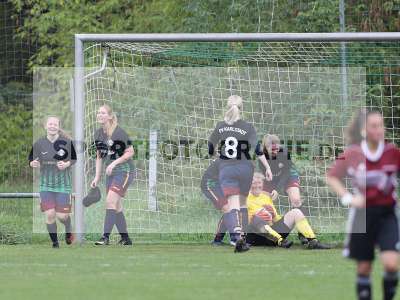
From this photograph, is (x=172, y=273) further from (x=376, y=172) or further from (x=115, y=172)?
(x=115, y=172)

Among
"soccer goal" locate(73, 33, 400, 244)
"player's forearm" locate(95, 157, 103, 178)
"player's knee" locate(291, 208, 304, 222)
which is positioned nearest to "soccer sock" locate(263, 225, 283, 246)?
"player's knee" locate(291, 208, 304, 222)

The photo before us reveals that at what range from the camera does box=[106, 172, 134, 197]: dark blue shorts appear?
1423 centimetres

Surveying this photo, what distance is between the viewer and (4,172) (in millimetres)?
19000

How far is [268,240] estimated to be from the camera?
13945 mm

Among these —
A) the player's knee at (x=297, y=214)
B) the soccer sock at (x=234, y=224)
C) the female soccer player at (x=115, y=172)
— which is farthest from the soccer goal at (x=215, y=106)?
the soccer sock at (x=234, y=224)

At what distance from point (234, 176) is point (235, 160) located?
23 centimetres

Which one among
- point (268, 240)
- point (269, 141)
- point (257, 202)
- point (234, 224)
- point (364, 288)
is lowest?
point (364, 288)

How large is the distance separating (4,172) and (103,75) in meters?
4.47

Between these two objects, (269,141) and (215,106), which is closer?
(269,141)

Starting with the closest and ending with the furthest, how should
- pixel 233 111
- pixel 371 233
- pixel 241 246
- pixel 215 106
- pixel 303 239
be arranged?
pixel 371 233
pixel 241 246
pixel 233 111
pixel 303 239
pixel 215 106

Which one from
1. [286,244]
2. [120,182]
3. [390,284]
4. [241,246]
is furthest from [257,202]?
[390,284]

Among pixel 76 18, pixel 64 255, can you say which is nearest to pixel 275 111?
pixel 64 255

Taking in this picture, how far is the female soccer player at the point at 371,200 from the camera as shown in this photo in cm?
796

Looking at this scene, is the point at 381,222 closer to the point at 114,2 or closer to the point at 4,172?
the point at 4,172
